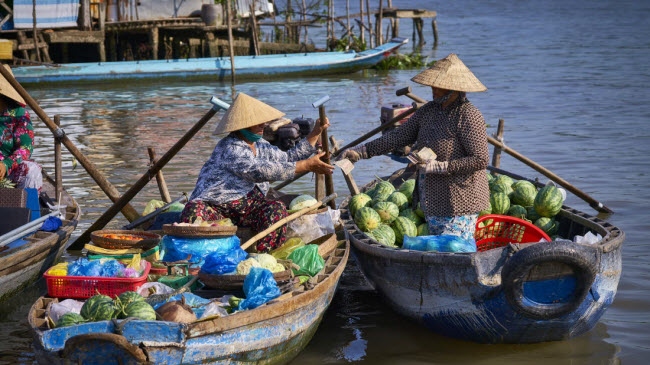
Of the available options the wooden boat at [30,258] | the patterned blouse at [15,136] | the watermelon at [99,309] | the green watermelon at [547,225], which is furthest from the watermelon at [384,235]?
the patterned blouse at [15,136]

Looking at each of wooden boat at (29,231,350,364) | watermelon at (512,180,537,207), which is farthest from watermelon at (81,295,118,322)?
watermelon at (512,180,537,207)

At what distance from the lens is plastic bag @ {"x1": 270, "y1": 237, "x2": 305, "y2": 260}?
509cm

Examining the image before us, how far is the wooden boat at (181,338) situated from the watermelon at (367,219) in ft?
4.57

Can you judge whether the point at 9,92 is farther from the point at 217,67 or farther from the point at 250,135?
the point at 217,67

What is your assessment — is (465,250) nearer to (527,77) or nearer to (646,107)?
(646,107)

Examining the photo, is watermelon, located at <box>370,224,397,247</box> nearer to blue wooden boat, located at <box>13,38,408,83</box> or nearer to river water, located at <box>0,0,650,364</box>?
river water, located at <box>0,0,650,364</box>

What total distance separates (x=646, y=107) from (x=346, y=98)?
645cm

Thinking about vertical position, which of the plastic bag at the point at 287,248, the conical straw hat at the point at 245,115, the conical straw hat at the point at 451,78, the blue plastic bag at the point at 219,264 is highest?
the conical straw hat at the point at 451,78

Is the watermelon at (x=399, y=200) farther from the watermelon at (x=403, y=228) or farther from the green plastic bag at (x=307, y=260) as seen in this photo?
the green plastic bag at (x=307, y=260)

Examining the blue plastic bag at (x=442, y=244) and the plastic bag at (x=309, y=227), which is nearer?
the blue plastic bag at (x=442, y=244)

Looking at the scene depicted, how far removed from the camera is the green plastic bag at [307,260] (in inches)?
188

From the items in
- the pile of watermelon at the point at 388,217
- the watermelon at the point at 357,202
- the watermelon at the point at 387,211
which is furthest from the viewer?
the watermelon at the point at 357,202

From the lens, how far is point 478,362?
15.4 ft

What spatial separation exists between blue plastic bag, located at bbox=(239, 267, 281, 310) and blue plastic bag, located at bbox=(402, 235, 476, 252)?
3.52ft
